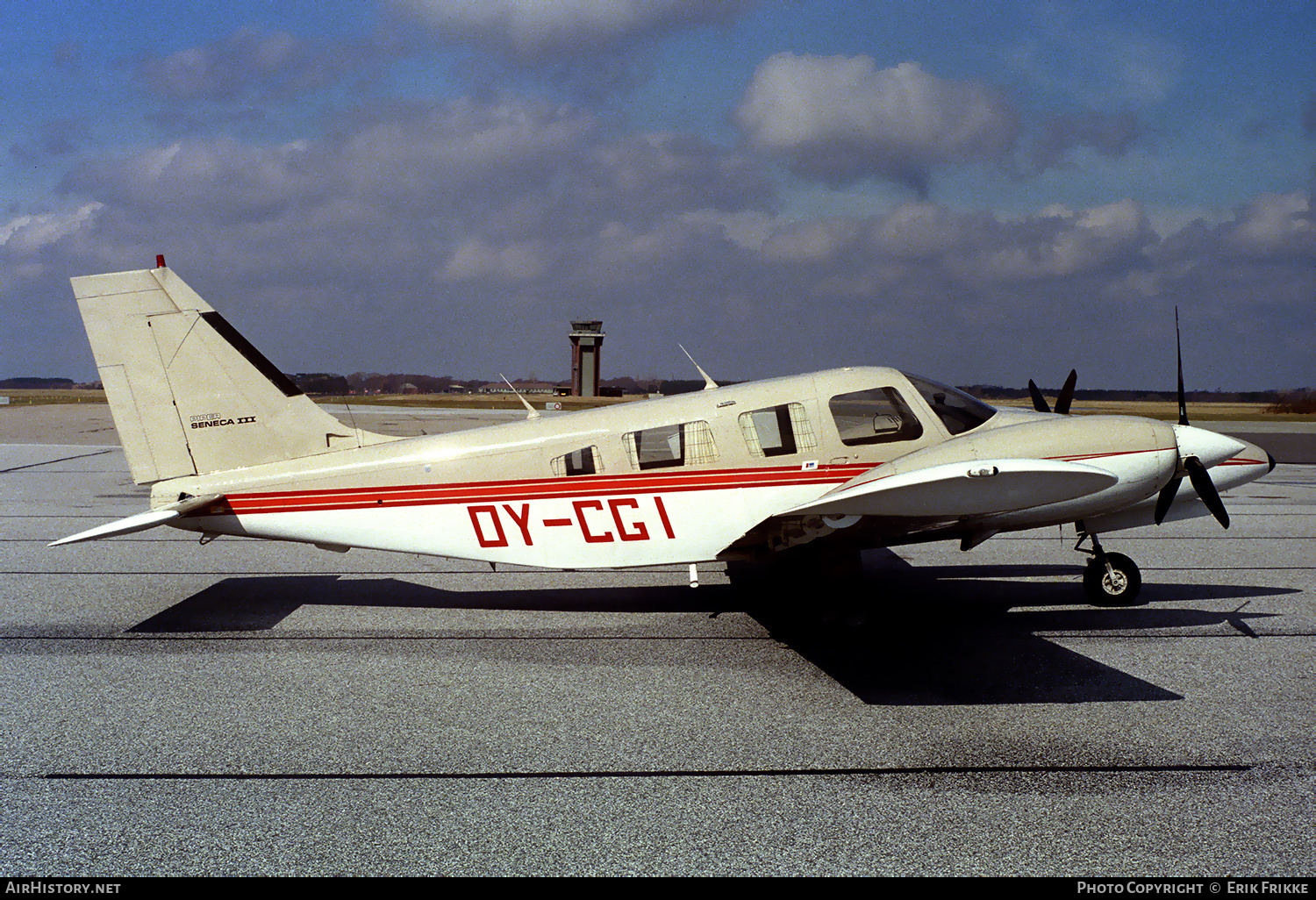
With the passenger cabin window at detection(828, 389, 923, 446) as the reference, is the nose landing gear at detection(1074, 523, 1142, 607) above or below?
below

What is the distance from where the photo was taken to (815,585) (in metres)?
10.4

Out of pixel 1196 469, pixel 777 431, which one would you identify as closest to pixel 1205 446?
pixel 1196 469

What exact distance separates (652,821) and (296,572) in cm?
822

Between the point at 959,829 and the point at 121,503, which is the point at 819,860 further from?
the point at 121,503

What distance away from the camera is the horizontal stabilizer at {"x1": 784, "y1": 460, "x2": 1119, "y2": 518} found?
6.63 m

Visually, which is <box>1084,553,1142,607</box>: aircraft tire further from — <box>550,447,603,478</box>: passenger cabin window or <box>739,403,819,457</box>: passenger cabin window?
<box>550,447,603,478</box>: passenger cabin window

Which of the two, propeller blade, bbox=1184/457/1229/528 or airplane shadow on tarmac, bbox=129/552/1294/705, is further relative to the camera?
propeller blade, bbox=1184/457/1229/528

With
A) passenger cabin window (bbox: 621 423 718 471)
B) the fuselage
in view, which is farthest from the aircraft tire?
passenger cabin window (bbox: 621 423 718 471)

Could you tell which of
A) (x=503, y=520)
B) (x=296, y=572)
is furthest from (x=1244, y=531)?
(x=296, y=572)

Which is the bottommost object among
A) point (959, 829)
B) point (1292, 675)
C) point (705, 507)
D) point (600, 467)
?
point (1292, 675)

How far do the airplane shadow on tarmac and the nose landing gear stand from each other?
0.19m

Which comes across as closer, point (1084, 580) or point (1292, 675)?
point (1292, 675)

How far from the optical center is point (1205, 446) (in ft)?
27.7

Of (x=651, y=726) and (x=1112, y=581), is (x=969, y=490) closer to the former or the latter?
(x=651, y=726)
